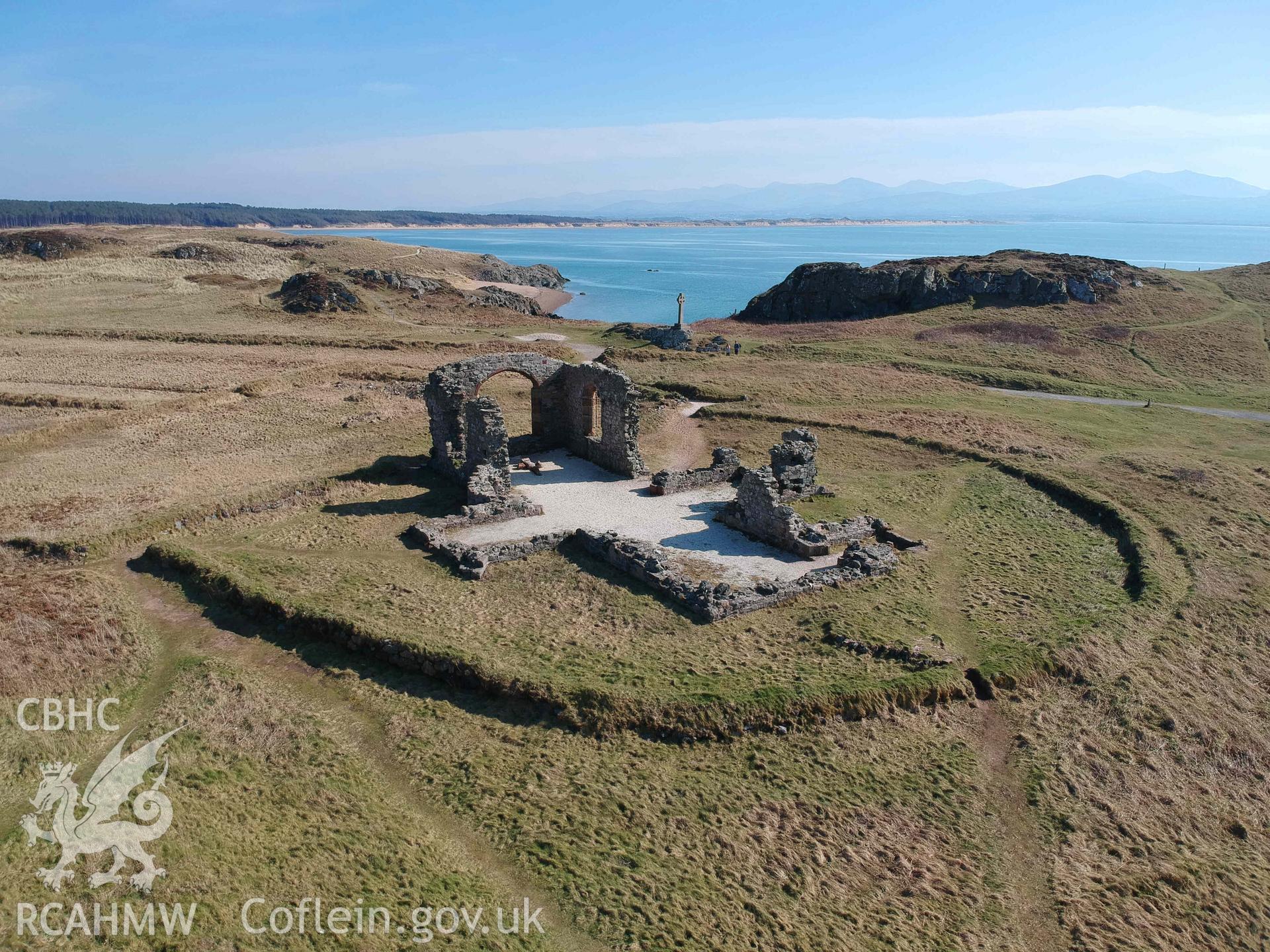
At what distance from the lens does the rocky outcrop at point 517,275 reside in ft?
364

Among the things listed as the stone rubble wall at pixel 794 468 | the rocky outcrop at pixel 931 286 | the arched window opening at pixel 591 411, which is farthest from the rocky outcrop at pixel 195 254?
the stone rubble wall at pixel 794 468

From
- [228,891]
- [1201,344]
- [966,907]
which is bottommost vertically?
[966,907]

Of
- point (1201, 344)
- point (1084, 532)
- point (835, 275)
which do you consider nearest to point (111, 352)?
point (1084, 532)

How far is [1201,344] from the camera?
5466 centimetres

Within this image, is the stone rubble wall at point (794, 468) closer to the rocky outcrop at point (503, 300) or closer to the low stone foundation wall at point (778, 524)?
the low stone foundation wall at point (778, 524)

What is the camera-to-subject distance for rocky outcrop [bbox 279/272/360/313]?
6762cm

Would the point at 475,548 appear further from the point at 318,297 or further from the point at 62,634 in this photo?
the point at 318,297

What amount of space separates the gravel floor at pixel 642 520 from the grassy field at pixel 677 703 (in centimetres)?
191

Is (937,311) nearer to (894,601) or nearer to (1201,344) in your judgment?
(1201,344)

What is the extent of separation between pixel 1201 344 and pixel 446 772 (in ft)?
200

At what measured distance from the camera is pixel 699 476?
27688mm

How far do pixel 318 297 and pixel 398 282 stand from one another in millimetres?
12899

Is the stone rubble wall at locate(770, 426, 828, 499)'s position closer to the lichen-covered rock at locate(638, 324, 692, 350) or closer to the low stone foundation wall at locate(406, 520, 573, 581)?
the low stone foundation wall at locate(406, 520, 573, 581)

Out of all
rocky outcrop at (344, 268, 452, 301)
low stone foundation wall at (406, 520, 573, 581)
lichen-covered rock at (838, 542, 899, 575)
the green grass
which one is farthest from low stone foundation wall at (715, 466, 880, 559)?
rocky outcrop at (344, 268, 452, 301)
